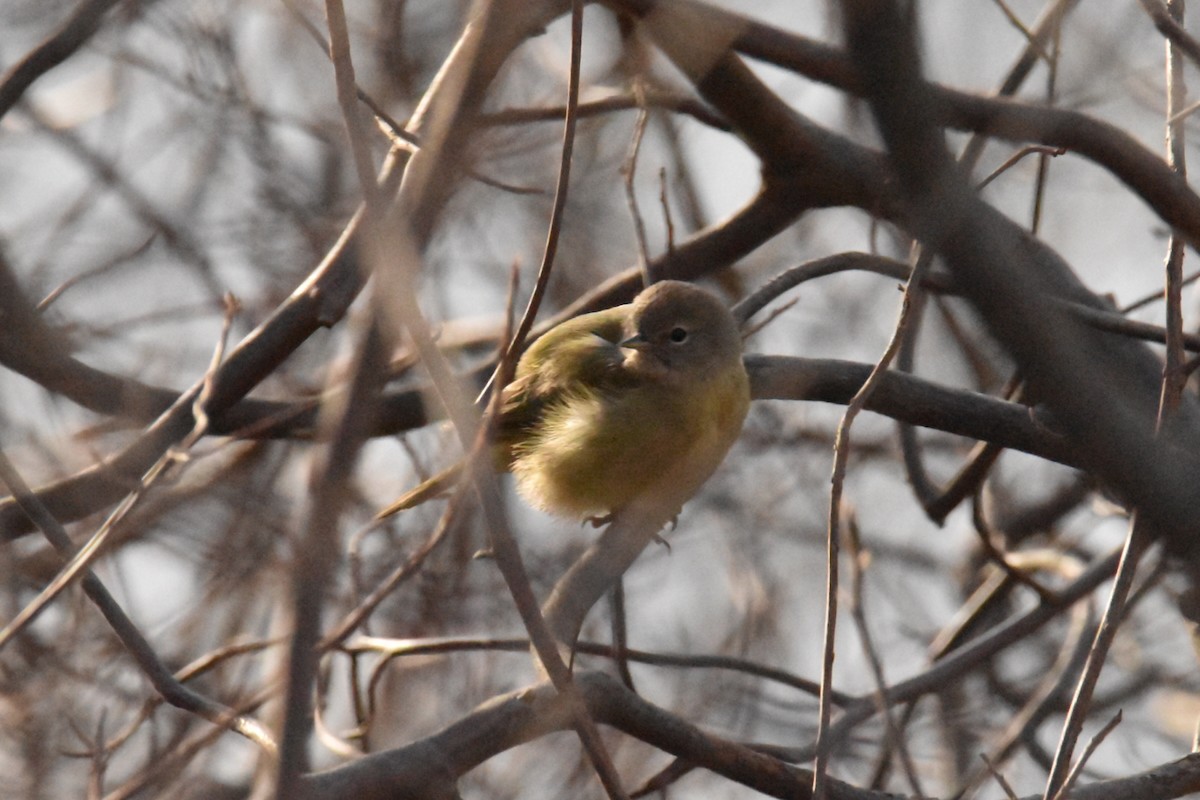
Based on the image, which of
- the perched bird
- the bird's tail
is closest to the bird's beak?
the perched bird

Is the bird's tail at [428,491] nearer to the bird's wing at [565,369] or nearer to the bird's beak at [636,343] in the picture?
the bird's wing at [565,369]

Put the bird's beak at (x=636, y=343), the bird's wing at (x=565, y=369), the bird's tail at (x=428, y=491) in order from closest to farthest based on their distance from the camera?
1. the bird's tail at (x=428, y=491)
2. the bird's beak at (x=636, y=343)
3. the bird's wing at (x=565, y=369)

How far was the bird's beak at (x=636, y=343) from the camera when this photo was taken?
480 centimetres

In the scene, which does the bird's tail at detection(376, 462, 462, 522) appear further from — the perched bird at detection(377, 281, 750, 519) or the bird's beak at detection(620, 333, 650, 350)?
the bird's beak at detection(620, 333, 650, 350)

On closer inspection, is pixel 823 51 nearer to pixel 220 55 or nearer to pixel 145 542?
pixel 145 542

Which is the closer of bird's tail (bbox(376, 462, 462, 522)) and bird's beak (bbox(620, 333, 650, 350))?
bird's tail (bbox(376, 462, 462, 522))

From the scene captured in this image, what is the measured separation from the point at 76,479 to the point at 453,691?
2.88 meters

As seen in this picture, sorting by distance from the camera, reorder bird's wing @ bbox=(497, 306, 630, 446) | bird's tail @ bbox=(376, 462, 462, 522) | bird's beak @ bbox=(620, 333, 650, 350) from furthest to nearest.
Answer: bird's wing @ bbox=(497, 306, 630, 446)
bird's beak @ bbox=(620, 333, 650, 350)
bird's tail @ bbox=(376, 462, 462, 522)

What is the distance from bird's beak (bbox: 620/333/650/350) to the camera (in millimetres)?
4797

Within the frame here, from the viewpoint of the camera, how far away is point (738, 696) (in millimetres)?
6535

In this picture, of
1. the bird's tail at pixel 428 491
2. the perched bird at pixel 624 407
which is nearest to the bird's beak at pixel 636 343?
the perched bird at pixel 624 407

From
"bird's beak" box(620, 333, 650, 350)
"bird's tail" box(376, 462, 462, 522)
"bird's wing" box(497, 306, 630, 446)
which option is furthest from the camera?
"bird's wing" box(497, 306, 630, 446)

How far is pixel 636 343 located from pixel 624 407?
24 cm

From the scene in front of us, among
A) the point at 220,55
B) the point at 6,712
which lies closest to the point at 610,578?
the point at 6,712
